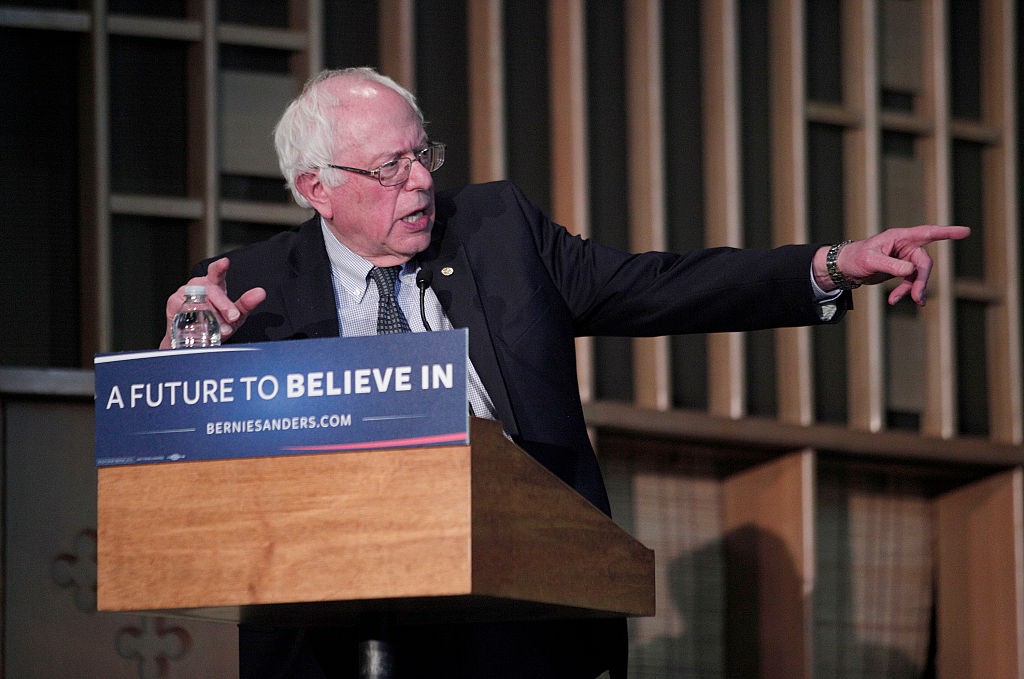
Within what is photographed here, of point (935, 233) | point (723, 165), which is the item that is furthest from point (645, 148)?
point (935, 233)

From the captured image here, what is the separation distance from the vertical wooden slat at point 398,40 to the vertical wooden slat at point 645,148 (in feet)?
2.53

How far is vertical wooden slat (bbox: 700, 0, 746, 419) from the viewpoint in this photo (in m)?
4.82

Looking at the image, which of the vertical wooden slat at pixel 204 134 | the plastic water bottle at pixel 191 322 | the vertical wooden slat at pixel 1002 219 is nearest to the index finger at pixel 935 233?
the plastic water bottle at pixel 191 322

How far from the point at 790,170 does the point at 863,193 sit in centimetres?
30

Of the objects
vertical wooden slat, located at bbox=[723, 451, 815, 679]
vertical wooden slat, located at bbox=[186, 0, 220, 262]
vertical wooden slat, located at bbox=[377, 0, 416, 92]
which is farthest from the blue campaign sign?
vertical wooden slat, located at bbox=[723, 451, 815, 679]

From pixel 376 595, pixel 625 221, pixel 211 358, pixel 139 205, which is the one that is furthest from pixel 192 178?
pixel 376 595

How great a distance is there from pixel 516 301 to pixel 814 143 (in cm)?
280

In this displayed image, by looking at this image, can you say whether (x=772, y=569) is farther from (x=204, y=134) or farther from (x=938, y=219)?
(x=204, y=134)

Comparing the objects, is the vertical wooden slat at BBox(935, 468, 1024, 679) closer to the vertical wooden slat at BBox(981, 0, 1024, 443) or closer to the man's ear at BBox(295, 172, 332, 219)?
the vertical wooden slat at BBox(981, 0, 1024, 443)

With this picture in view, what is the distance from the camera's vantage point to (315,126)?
107 inches

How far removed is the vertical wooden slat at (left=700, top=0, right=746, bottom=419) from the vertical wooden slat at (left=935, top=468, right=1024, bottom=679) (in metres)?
1.02

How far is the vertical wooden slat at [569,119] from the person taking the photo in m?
4.63

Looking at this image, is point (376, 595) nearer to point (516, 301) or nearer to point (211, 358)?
point (211, 358)

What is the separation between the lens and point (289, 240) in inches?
107
